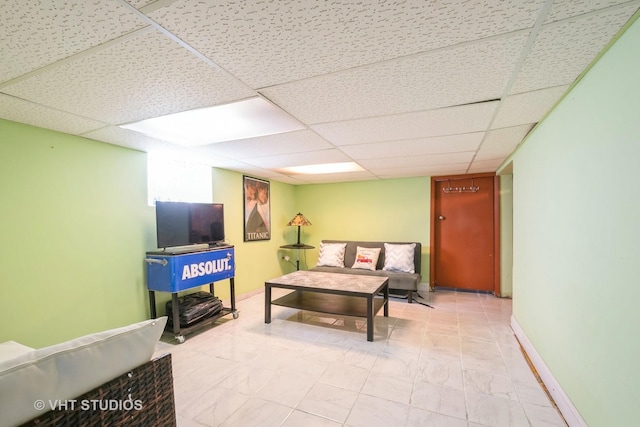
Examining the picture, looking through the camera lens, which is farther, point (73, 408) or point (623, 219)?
point (623, 219)

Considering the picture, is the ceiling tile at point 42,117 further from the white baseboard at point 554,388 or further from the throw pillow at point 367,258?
the throw pillow at point 367,258

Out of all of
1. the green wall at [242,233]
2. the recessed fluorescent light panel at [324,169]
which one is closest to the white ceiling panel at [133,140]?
the green wall at [242,233]

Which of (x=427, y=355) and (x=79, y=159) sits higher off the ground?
(x=79, y=159)

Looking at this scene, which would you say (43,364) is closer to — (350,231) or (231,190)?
(231,190)

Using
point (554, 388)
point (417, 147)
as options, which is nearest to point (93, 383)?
point (554, 388)

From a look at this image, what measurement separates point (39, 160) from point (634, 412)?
3814mm

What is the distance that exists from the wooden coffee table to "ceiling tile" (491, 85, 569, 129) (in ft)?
6.28

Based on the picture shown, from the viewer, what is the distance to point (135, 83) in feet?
4.71

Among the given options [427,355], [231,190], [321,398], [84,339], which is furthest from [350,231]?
[84,339]

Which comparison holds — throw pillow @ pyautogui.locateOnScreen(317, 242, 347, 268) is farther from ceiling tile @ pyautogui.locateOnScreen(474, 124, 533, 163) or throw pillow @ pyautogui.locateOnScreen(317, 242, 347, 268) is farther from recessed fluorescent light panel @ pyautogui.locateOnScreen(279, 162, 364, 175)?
ceiling tile @ pyautogui.locateOnScreen(474, 124, 533, 163)

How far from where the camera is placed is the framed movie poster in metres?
4.29

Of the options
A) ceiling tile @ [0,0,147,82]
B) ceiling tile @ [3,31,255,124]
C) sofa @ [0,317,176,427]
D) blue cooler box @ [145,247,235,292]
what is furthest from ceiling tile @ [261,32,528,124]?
blue cooler box @ [145,247,235,292]

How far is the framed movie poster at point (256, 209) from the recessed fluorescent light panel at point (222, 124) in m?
1.81

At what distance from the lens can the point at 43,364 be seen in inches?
Result: 32.3
